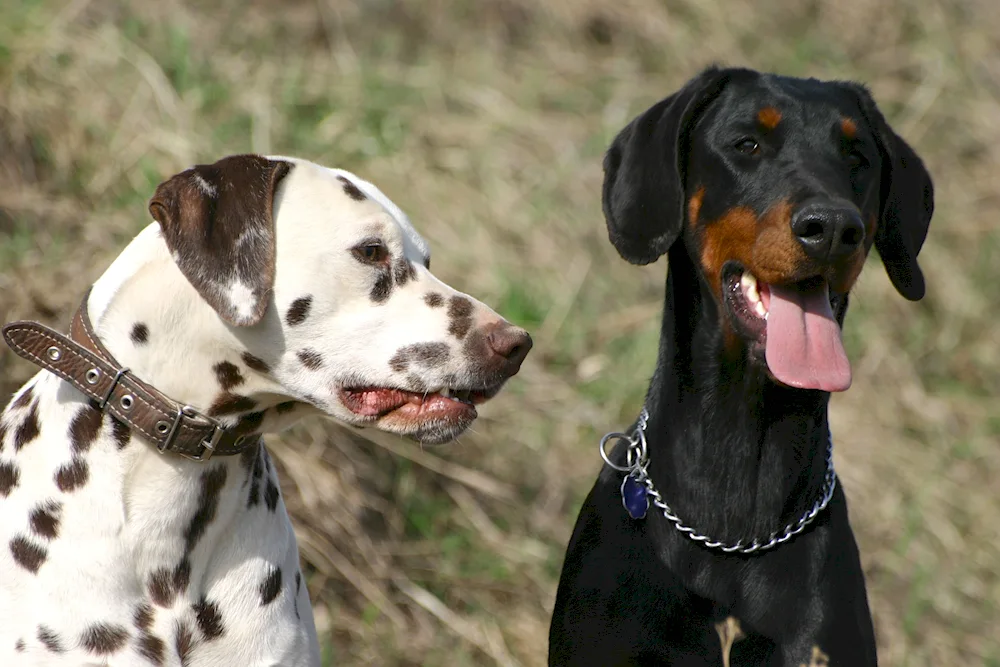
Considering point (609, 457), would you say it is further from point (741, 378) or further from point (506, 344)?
point (506, 344)

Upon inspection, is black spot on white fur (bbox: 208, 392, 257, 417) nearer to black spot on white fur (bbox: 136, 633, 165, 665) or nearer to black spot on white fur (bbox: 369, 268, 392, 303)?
black spot on white fur (bbox: 369, 268, 392, 303)

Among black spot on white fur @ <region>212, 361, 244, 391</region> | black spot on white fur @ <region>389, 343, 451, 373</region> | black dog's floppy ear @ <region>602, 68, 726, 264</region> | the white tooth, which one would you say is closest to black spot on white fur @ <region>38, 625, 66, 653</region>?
black spot on white fur @ <region>212, 361, 244, 391</region>

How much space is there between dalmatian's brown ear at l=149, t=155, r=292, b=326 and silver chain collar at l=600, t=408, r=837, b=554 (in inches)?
51.6

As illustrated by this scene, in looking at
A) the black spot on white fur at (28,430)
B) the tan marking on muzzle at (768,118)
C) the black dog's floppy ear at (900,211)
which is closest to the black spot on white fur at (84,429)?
the black spot on white fur at (28,430)

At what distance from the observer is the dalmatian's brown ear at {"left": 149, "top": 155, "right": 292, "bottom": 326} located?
2947mm

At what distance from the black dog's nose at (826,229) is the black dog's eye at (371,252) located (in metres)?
1.09

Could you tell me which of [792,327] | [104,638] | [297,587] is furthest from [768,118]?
[104,638]

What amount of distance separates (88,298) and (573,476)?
3.40 m

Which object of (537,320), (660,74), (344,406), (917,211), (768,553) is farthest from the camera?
(660,74)

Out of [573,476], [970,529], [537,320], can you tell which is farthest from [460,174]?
[970,529]

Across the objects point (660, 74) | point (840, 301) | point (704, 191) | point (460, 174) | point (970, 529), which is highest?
point (704, 191)

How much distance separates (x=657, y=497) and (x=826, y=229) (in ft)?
3.09

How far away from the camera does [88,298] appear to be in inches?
124

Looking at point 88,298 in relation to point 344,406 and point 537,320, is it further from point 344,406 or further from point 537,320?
point 537,320
